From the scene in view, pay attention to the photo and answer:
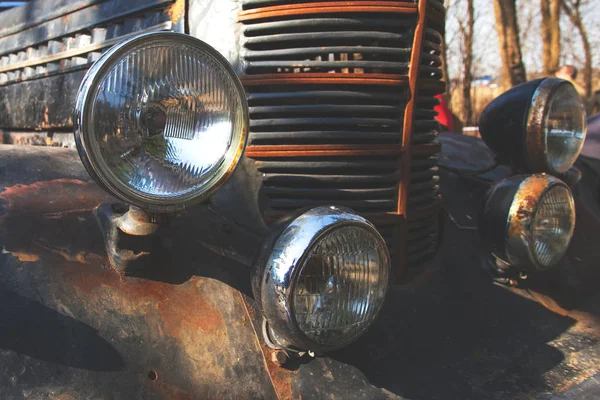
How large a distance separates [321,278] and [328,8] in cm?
101

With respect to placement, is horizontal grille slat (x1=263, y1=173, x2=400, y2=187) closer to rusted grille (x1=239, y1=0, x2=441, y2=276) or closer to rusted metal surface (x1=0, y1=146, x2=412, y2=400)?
rusted grille (x1=239, y1=0, x2=441, y2=276)

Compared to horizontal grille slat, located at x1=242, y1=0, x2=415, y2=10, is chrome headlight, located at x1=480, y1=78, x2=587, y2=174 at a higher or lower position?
lower

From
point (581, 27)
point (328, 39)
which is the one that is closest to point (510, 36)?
point (581, 27)

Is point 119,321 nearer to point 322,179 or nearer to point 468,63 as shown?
point 322,179

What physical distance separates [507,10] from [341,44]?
11314mm

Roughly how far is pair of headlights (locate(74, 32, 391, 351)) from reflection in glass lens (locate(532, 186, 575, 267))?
0.91 m

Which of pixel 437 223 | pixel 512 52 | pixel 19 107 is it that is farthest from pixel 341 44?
pixel 512 52

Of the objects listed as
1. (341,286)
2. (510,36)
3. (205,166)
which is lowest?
(341,286)

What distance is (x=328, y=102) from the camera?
202 cm

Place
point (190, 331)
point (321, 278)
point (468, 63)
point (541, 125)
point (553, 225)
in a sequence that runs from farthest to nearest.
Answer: point (468, 63)
point (541, 125)
point (553, 225)
point (190, 331)
point (321, 278)

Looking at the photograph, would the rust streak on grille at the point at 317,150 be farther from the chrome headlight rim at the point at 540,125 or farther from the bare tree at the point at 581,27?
the bare tree at the point at 581,27

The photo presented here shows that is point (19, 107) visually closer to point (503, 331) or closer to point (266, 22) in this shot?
point (266, 22)

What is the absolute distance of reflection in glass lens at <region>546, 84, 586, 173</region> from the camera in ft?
7.86

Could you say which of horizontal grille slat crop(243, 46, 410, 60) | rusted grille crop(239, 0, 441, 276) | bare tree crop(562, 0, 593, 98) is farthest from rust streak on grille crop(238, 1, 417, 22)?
bare tree crop(562, 0, 593, 98)
